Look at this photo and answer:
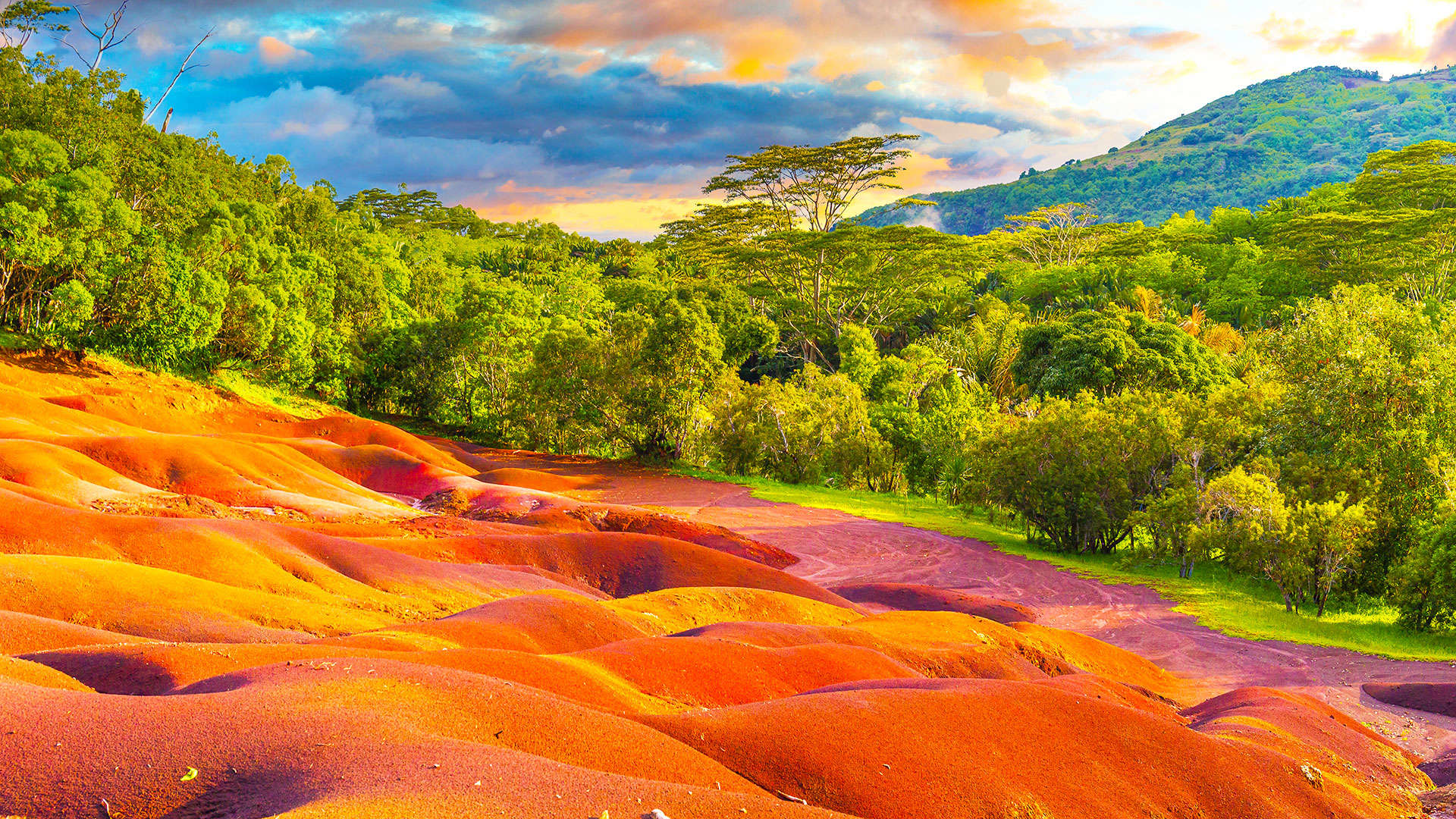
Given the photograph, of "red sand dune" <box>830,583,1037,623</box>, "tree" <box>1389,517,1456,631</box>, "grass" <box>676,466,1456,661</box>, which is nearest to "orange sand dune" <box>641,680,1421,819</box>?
"grass" <box>676,466,1456,661</box>

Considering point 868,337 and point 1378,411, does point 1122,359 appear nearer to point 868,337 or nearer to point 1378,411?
point 868,337

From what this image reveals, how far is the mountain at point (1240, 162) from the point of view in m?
160

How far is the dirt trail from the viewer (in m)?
14.8

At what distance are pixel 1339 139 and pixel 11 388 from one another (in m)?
211

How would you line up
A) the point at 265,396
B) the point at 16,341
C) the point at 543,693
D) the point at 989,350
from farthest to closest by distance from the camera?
1. the point at 989,350
2. the point at 265,396
3. the point at 16,341
4. the point at 543,693

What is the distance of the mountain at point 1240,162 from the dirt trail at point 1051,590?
151m

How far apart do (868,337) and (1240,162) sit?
157605 millimetres

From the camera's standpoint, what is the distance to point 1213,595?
21.0 metres

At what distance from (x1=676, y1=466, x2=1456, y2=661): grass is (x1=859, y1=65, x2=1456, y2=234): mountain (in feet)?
487

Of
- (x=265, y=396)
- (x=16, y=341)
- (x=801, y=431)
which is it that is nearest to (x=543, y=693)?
(x=801, y=431)

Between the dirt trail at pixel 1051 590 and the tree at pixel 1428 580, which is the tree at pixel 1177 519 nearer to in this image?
the dirt trail at pixel 1051 590

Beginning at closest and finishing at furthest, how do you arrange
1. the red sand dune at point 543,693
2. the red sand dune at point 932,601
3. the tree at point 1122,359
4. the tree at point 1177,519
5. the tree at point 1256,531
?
the red sand dune at point 543,693
the tree at point 1256,531
the red sand dune at point 932,601
the tree at point 1177,519
the tree at point 1122,359

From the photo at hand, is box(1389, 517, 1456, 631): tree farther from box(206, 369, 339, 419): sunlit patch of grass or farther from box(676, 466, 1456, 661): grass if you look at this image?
box(206, 369, 339, 419): sunlit patch of grass

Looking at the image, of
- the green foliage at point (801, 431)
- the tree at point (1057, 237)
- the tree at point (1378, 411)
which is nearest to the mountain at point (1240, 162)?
the tree at point (1057, 237)
